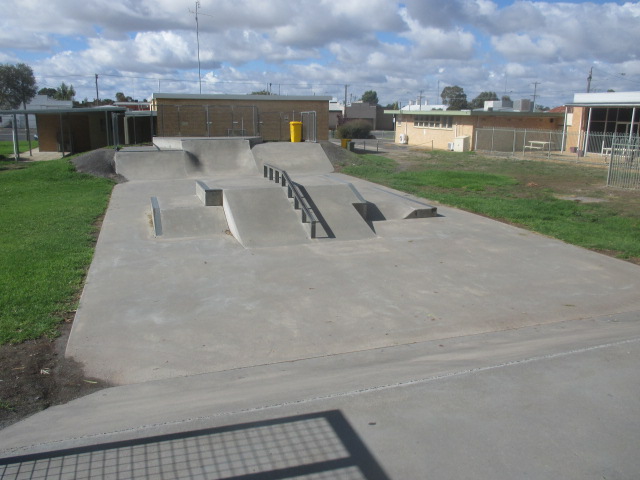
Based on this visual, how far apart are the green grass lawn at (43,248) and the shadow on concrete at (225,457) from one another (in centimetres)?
276

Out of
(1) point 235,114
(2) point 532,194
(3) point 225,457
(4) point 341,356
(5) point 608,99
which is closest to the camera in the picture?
(3) point 225,457

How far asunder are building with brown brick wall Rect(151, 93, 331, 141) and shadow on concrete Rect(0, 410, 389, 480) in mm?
25612

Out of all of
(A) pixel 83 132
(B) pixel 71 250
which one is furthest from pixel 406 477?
(A) pixel 83 132

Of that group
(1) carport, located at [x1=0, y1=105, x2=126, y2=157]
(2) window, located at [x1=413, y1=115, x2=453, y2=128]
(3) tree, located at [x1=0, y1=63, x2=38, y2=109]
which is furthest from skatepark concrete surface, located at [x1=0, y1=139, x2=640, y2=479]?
(3) tree, located at [x1=0, y1=63, x2=38, y2=109]

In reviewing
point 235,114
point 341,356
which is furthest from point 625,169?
point 235,114

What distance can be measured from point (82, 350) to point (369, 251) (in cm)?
562

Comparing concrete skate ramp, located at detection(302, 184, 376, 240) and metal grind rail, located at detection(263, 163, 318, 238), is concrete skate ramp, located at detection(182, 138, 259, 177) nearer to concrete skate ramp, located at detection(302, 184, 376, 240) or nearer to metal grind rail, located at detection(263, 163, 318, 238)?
metal grind rail, located at detection(263, 163, 318, 238)

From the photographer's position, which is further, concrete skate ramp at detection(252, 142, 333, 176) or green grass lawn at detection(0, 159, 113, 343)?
concrete skate ramp at detection(252, 142, 333, 176)

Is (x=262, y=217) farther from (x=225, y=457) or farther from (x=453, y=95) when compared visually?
(x=453, y=95)

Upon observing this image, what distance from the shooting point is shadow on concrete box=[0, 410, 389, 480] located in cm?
337

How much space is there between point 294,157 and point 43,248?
14304 mm

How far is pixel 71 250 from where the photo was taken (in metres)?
9.51

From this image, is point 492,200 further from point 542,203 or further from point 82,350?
point 82,350

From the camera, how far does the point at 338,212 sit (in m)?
11.9
